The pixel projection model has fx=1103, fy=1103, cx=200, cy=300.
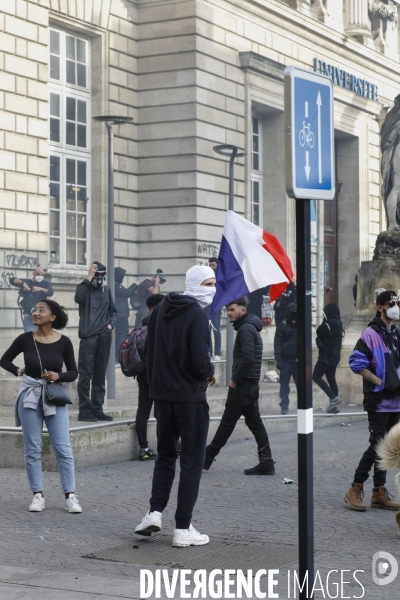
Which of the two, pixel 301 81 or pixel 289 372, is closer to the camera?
pixel 301 81

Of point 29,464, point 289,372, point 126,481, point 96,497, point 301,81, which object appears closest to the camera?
point 301,81

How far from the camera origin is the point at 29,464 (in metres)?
8.73

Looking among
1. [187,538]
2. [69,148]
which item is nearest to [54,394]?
[187,538]

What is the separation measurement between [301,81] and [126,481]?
242 inches

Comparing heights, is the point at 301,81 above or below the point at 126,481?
above

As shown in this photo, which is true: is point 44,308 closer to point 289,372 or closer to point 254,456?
point 254,456

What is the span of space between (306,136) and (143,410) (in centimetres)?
702

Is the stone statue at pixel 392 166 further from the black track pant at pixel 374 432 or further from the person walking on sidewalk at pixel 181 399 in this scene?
the person walking on sidewalk at pixel 181 399

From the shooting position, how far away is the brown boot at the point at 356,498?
8.82 m

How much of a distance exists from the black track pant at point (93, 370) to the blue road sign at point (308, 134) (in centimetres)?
801

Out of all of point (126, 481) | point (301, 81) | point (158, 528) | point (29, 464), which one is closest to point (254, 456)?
point (126, 481)

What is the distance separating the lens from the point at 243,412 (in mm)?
10984

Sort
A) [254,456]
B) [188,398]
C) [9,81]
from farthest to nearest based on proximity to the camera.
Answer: [9,81] < [254,456] < [188,398]

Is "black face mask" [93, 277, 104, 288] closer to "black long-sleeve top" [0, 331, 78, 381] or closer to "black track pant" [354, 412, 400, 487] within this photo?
"black long-sleeve top" [0, 331, 78, 381]
